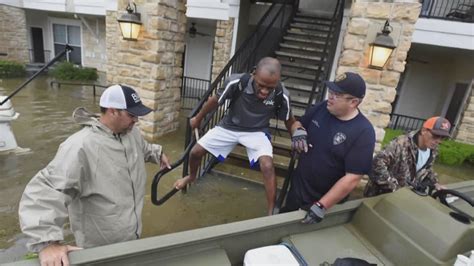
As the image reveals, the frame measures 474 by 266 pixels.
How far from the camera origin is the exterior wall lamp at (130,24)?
4590 millimetres

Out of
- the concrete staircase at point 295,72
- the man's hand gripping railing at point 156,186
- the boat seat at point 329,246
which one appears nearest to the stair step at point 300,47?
the concrete staircase at point 295,72

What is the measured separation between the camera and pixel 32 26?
45.8ft

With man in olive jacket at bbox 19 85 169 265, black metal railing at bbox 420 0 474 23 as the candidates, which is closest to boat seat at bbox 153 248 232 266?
man in olive jacket at bbox 19 85 169 265

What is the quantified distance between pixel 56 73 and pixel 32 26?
4435 millimetres

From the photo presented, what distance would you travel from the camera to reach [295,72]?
5.75m

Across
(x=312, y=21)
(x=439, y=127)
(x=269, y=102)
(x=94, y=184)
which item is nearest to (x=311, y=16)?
(x=312, y=21)

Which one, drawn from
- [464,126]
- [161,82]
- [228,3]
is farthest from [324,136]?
[464,126]

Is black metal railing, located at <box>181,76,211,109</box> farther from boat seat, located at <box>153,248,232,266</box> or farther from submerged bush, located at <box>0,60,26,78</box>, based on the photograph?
boat seat, located at <box>153,248,232,266</box>

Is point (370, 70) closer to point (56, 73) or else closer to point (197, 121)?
point (197, 121)

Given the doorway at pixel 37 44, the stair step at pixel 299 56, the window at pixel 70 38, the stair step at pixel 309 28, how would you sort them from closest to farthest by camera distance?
the stair step at pixel 299 56, the stair step at pixel 309 28, the window at pixel 70 38, the doorway at pixel 37 44

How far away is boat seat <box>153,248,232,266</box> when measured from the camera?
1353 mm

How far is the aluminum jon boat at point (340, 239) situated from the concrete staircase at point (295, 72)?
7.02 ft

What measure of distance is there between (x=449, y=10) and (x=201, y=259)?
359 inches

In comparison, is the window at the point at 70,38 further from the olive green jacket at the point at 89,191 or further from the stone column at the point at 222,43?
the olive green jacket at the point at 89,191
